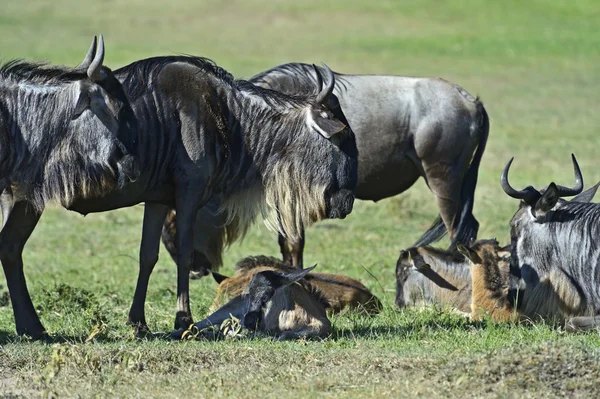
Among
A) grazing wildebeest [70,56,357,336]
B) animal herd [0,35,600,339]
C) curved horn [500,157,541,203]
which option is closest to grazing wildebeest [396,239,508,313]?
animal herd [0,35,600,339]

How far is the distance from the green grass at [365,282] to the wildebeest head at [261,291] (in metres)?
0.49

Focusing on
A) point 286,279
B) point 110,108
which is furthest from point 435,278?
point 110,108

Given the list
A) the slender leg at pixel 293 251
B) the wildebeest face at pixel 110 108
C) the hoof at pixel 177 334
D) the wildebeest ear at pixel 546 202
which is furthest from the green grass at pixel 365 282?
the wildebeest face at pixel 110 108

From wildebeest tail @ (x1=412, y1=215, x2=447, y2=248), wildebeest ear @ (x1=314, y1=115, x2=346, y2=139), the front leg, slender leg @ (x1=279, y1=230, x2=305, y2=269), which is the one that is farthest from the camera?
wildebeest tail @ (x1=412, y1=215, x2=447, y2=248)

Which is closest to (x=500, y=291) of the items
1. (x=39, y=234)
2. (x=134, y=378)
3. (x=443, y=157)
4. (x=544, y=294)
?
(x=544, y=294)

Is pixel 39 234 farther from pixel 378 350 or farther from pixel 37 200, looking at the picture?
pixel 378 350

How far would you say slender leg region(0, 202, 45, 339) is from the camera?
25.5ft

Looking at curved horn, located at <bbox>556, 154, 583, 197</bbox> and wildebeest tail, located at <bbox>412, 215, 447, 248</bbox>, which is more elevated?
Answer: curved horn, located at <bbox>556, 154, 583, 197</bbox>

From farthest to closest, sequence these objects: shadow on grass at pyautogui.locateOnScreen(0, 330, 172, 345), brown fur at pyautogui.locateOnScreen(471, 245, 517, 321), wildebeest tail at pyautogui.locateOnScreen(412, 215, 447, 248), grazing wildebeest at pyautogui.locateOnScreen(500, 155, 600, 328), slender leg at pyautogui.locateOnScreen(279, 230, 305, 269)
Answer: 1. wildebeest tail at pyautogui.locateOnScreen(412, 215, 447, 248)
2. slender leg at pyautogui.locateOnScreen(279, 230, 305, 269)
3. brown fur at pyautogui.locateOnScreen(471, 245, 517, 321)
4. grazing wildebeest at pyautogui.locateOnScreen(500, 155, 600, 328)
5. shadow on grass at pyautogui.locateOnScreen(0, 330, 172, 345)

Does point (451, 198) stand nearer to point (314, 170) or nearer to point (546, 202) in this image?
point (546, 202)

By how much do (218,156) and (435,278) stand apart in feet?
8.64

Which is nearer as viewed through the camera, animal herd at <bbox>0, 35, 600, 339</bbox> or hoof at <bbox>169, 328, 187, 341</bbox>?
animal herd at <bbox>0, 35, 600, 339</bbox>


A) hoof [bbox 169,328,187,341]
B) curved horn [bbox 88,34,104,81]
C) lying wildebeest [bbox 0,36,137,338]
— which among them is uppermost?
curved horn [bbox 88,34,104,81]

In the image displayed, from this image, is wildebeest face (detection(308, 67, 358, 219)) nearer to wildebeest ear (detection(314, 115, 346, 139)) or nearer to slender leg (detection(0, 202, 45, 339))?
wildebeest ear (detection(314, 115, 346, 139))
